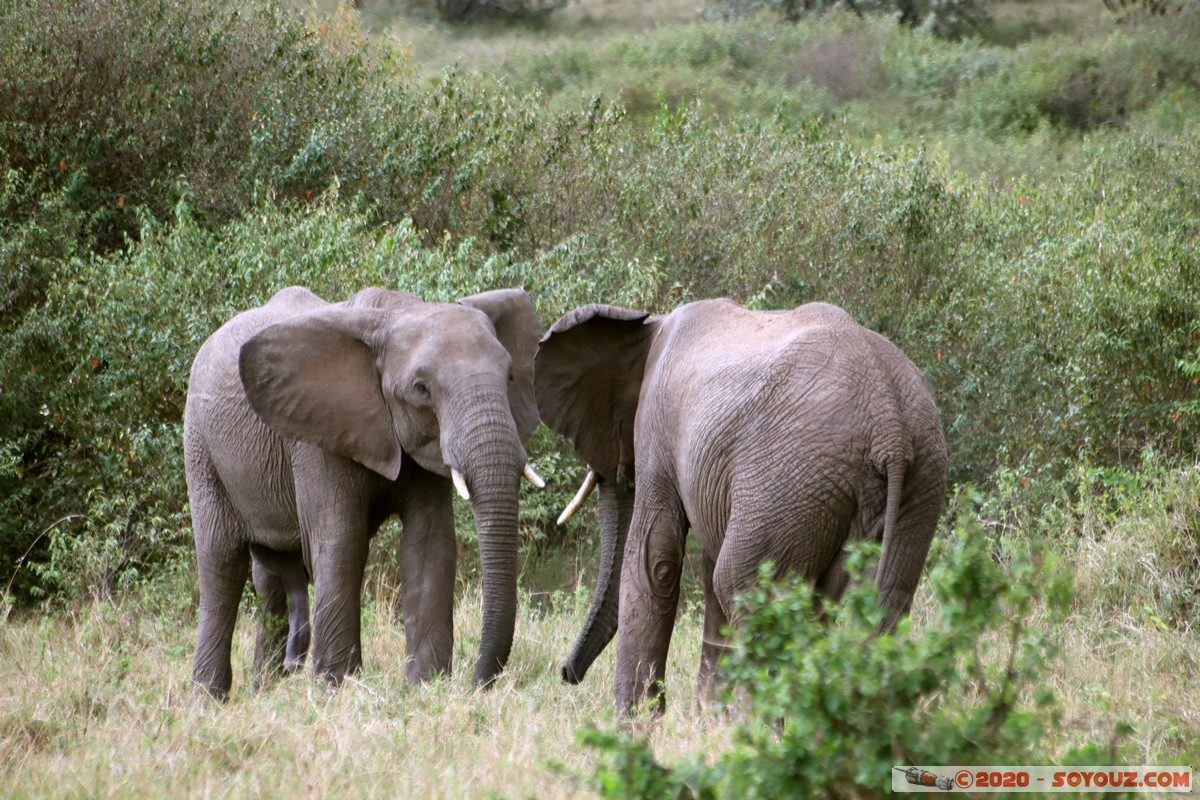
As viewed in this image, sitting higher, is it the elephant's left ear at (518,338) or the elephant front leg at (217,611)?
the elephant's left ear at (518,338)

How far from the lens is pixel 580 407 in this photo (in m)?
6.45

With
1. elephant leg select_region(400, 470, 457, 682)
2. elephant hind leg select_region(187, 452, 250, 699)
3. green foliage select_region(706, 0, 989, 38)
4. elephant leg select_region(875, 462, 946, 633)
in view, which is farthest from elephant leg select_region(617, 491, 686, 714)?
green foliage select_region(706, 0, 989, 38)

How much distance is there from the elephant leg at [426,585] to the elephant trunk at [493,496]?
0.30m

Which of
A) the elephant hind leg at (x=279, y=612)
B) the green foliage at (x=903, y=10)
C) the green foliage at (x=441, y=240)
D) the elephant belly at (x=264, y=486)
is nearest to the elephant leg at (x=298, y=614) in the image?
the elephant hind leg at (x=279, y=612)

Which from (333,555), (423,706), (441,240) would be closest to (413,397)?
(333,555)

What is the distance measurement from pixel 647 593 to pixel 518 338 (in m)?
1.71

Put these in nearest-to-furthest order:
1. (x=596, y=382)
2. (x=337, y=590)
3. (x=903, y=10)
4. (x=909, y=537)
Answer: (x=909, y=537), (x=337, y=590), (x=596, y=382), (x=903, y=10)

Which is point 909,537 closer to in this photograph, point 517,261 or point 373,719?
point 373,719

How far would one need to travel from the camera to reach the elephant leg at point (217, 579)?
23.1 feet

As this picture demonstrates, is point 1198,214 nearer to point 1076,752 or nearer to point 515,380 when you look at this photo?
point 515,380

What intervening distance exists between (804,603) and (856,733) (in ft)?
1.09

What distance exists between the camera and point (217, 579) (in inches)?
279

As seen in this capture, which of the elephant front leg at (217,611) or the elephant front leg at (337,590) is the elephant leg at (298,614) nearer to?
the elephant front leg at (217,611)

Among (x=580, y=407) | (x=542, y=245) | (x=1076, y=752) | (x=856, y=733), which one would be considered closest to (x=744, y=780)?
(x=856, y=733)
